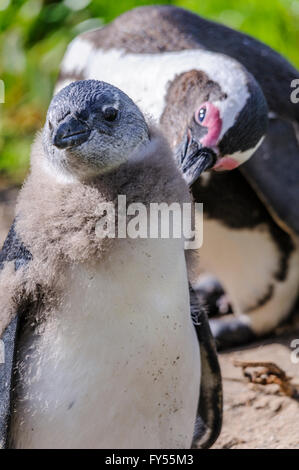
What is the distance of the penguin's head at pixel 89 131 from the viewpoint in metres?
1.69

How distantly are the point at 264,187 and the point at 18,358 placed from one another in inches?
62.4

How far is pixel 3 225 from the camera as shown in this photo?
4422mm

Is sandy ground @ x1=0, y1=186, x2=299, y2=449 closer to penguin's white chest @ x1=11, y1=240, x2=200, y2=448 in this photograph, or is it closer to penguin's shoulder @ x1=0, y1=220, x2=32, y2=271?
penguin's white chest @ x1=11, y1=240, x2=200, y2=448

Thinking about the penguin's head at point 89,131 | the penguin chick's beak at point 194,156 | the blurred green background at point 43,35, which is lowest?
the blurred green background at point 43,35

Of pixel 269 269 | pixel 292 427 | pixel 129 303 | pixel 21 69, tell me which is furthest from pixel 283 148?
pixel 21 69

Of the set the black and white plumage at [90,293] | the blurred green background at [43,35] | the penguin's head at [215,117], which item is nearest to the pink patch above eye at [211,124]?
the penguin's head at [215,117]

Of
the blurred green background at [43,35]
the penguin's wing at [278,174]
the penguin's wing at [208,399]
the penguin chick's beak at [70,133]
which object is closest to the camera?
the penguin chick's beak at [70,133]

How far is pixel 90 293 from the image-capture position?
1.77m

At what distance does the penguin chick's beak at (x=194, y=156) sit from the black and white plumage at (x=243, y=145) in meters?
0.11

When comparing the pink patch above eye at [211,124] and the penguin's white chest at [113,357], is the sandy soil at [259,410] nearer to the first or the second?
the penguin's white chest at [113,357]

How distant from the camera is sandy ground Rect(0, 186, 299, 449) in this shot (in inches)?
99.8

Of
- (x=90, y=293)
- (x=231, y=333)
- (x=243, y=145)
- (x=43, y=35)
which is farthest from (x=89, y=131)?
(x=43, y=35)

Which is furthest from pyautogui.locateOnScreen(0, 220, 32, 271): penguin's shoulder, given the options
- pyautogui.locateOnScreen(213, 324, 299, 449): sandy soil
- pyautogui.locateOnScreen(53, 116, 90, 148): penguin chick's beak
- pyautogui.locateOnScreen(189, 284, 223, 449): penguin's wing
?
pyautogui.locateOnScreen(213, 324, 299, 449): sandy soil

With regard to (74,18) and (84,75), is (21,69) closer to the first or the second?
(74,18)
